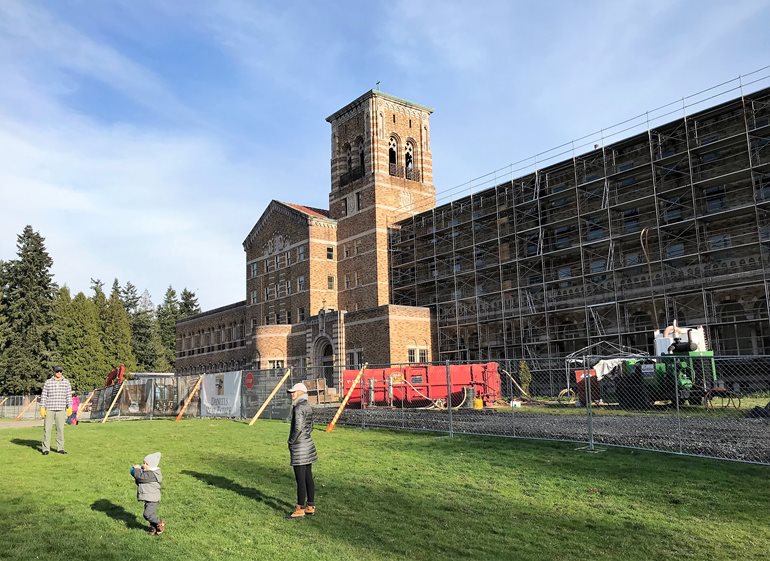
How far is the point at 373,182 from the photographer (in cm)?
4941

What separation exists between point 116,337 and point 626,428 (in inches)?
2355

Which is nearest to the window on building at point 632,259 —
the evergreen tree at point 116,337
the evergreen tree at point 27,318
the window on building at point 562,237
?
the window on building at point 562,237

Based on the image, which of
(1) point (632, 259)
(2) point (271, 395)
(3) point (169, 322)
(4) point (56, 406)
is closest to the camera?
(4) point (56, 406)

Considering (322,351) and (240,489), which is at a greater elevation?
(322,351)

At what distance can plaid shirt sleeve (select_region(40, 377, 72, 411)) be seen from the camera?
14.3 metres

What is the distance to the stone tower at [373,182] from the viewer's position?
161 feet

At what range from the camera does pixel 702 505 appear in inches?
337

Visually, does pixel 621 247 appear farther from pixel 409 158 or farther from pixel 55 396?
pixel 55 396

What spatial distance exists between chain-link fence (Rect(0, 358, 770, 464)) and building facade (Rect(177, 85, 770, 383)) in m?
4.15

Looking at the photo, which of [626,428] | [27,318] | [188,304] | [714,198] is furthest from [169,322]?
[626,428]

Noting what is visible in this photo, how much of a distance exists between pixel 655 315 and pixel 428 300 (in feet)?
59.7

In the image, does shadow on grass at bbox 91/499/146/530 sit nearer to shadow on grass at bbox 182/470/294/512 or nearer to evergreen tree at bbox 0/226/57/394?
shadow on grass at bbox 182/470/294/512

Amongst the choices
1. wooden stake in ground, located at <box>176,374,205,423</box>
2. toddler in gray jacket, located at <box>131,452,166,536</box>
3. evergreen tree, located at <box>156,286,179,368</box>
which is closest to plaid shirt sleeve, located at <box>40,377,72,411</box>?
Result: toddler in gray jacket, located at <box>131,452,166,536</box>

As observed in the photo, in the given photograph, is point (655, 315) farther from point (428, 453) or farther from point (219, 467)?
point (219, 467)
